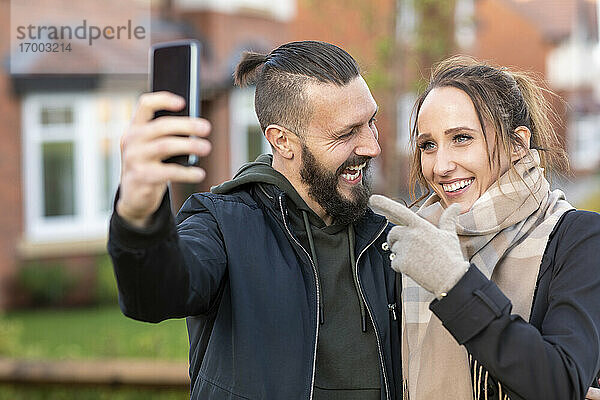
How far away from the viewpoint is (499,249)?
2248 mm

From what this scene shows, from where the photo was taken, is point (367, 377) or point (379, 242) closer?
point (367, 377)

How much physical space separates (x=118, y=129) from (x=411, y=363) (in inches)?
394

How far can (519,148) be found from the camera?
238cm

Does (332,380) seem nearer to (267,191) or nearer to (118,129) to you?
(267,191)

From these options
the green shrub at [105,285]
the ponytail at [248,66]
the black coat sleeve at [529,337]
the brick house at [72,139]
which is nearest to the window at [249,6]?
the brick house at [72,139]

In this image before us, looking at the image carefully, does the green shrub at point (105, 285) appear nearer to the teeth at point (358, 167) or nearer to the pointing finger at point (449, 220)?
the teeth at point (358, 167)

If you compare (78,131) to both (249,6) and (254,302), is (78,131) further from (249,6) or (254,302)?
(254,302)

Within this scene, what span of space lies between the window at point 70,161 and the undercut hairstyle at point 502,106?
908cm

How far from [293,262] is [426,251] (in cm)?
57

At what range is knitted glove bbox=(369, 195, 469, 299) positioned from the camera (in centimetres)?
190

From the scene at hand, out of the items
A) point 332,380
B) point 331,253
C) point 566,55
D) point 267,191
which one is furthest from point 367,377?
point 566,55

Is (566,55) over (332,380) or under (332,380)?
over

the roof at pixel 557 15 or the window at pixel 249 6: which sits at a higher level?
the roof at pixel 557 15

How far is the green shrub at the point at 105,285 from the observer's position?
35.8ft
